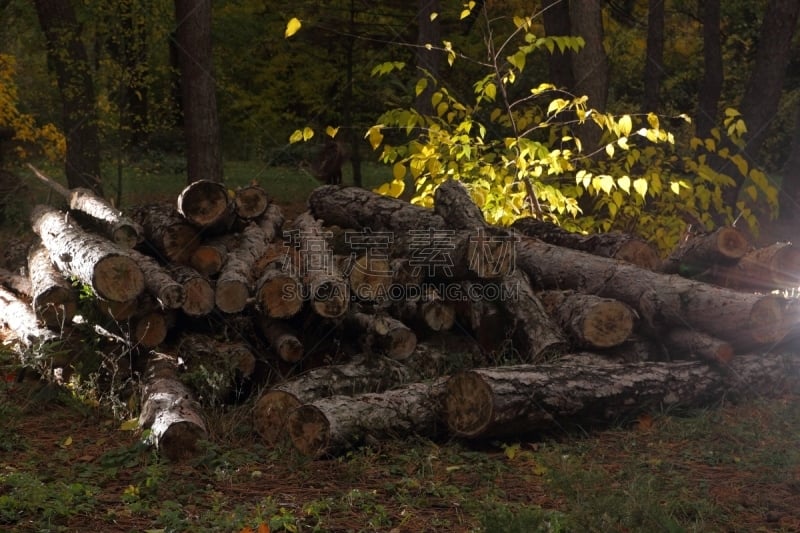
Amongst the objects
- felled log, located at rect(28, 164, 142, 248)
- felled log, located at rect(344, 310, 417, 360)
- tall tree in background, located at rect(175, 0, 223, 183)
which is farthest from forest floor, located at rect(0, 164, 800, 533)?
tall tree in background, located at rect(175, 0, 223, 183)

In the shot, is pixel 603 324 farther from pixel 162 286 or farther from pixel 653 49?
pixel 653 49

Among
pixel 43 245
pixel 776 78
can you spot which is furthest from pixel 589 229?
pixel 43 245

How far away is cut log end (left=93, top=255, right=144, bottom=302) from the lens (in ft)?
22.0

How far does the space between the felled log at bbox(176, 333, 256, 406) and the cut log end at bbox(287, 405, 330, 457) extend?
0.97 m

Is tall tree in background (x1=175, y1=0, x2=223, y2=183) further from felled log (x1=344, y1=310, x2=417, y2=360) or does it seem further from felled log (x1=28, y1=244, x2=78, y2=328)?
felled log (x1=344, y1=310, x2=417, y2=360)

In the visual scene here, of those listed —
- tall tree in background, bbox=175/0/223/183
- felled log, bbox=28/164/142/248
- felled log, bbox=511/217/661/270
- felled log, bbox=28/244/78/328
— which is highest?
tall tree in background, bbox=175/0/223/183

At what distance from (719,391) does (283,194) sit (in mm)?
16252

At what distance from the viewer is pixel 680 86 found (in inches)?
1101

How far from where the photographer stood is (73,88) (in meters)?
15.0

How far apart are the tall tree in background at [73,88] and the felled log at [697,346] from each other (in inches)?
407

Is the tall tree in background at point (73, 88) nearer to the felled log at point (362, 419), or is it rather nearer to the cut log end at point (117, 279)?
the cut log end at point (117, 279)

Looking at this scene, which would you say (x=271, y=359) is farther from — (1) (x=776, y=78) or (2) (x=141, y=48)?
(2) (x=141, y=48)

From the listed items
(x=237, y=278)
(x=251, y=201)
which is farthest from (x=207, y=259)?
(x=251, y=201)

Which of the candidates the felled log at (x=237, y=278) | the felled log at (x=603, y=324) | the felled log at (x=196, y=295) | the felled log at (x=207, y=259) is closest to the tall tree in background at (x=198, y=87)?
the felled log at (x=237, y=278)
